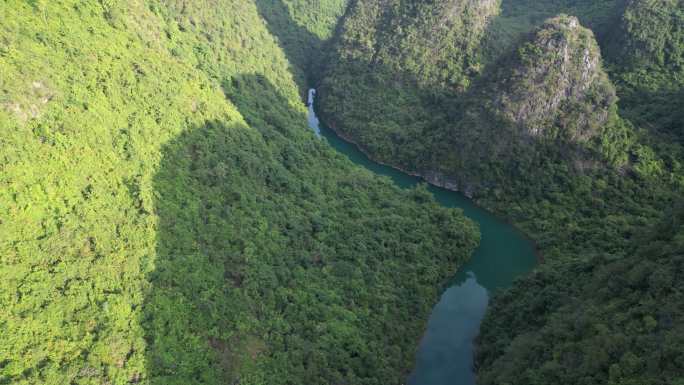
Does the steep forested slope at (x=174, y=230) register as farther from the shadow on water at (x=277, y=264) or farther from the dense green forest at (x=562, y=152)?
the dense green forest at (x=562, y=152)

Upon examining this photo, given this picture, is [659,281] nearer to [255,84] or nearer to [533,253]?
[533,253]

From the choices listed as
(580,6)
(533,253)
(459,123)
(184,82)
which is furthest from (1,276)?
(580,6)

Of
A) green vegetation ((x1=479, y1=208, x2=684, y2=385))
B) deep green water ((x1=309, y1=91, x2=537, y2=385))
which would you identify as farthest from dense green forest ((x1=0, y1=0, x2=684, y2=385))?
deep green water ((x1=309, y1=91, x2=537, y2=385))

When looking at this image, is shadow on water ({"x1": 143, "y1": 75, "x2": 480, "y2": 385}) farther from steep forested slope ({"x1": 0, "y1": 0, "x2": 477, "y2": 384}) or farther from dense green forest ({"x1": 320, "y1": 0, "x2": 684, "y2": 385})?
dense green forest ({"x1": 320, "y1": 0, "x2": 684, "y2": 385})

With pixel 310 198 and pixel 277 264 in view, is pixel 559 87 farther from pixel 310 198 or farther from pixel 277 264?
pixel 277 264

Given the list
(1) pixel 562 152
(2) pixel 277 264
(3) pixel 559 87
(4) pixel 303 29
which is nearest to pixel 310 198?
(2) pixel 277 264

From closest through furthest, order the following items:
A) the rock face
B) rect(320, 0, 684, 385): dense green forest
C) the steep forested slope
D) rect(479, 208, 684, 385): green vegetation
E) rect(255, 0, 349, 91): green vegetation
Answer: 1. rect(479, 208, 684, 385): green vegetation
2. the steep forested slope
3. rect(320, 0, 684, 385): dense green forest
4. the rock face
5. rect(255, 0, 349, 91): green vegetation

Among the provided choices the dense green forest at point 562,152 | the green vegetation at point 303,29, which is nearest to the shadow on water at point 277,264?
the dense green forest at point 562,152
